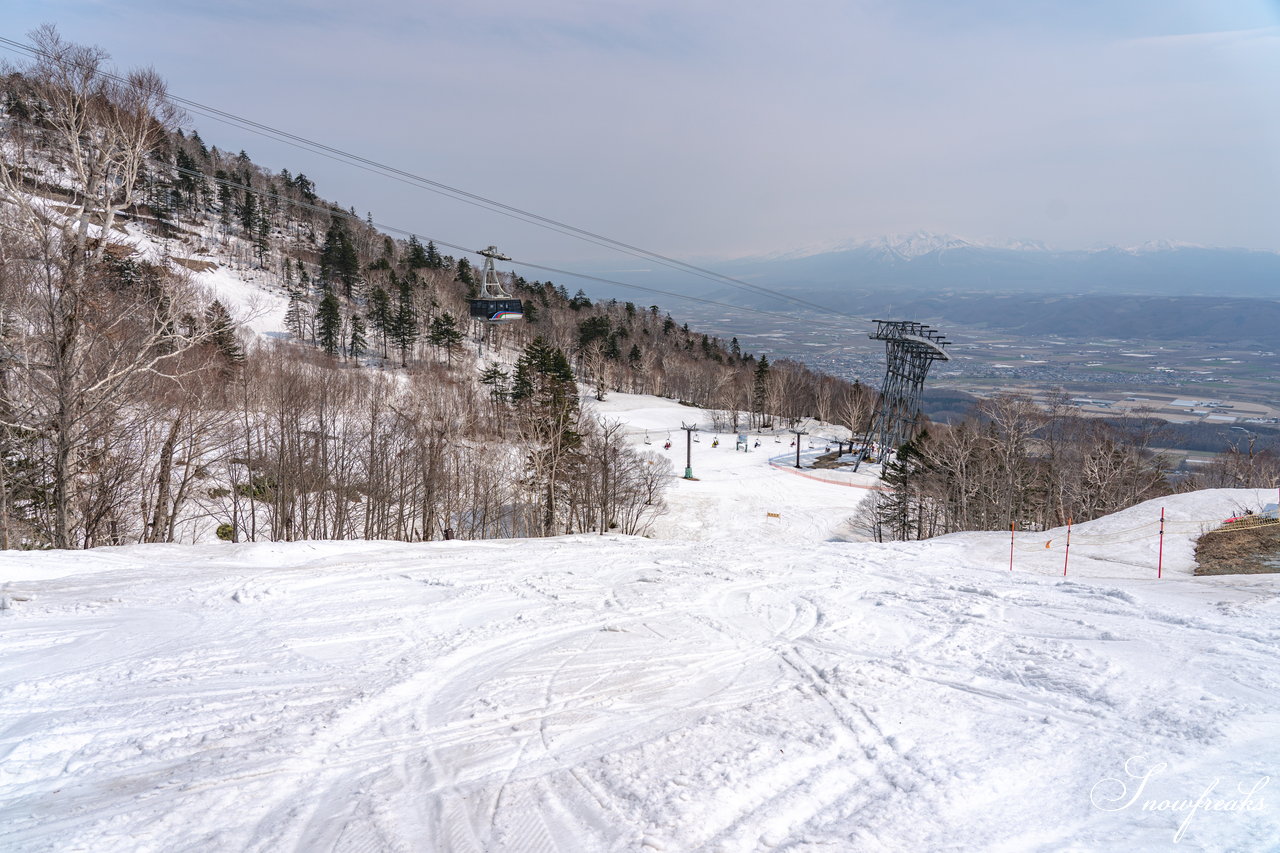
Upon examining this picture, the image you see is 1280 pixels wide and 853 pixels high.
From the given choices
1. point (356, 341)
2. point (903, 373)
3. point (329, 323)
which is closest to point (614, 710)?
point (903, 373)

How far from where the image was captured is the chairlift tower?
193 feet

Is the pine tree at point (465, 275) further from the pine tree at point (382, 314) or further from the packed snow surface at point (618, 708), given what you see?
the packed snow surface at point (618, 708)

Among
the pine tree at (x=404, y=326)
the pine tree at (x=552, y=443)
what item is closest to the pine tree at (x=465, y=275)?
the pine tree at (x=404, y=326)

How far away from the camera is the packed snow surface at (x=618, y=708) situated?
189 inches

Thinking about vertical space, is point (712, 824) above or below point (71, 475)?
below

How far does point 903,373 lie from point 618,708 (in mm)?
61233

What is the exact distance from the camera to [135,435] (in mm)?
22438

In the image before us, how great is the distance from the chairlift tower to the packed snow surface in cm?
5040

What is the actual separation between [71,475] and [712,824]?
60.9ft

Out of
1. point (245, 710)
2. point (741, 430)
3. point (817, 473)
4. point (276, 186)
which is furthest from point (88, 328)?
point (276, 186)

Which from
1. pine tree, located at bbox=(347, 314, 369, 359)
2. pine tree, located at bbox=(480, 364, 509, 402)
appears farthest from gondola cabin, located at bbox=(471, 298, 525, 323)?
pine tree, located at bbox=(347, 314, 369, 359)

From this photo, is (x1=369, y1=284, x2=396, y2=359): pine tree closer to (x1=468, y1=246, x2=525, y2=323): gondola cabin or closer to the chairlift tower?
(x1=468, y1=246, x2=525, y2=323): gondola cabin

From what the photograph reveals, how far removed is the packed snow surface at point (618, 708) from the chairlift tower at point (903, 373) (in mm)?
50395

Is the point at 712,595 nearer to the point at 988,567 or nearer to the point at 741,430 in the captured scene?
the point at 988,567
